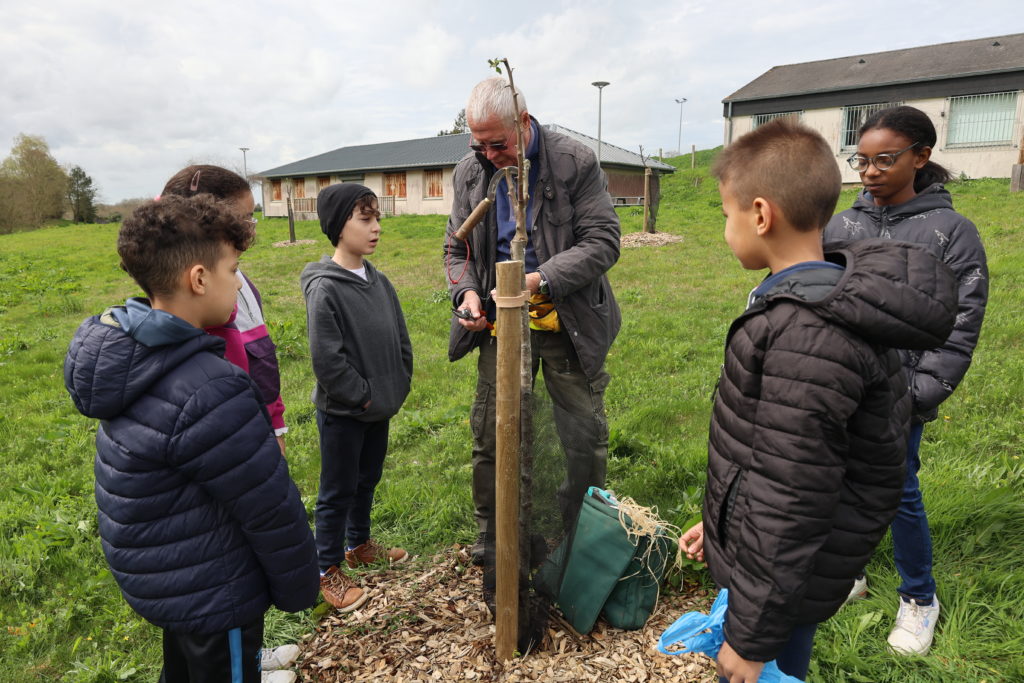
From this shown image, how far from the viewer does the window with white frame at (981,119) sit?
79.6 feet

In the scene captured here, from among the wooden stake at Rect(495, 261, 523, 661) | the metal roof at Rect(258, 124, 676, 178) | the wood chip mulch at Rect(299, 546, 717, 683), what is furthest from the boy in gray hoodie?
the metal roof at Rect(258, 124, 676, 178)

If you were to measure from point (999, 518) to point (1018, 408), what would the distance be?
1.99 metres

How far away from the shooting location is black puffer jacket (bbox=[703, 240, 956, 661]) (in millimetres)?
1450

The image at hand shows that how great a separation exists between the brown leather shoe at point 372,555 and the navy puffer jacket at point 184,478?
1.63 m

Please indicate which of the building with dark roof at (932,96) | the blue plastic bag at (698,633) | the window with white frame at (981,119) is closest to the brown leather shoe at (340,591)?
the blue plastic bag at (698,633)

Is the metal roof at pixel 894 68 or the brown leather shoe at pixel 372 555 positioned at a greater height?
the metal roof at pixel 894 68

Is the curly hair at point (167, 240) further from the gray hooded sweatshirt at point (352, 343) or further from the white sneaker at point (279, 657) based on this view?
the white sneaker at point (279, 657)

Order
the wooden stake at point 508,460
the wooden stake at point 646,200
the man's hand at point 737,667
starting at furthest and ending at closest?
1. the wooden stake at point 646,200
2. the wooden stake at point 508,460
3. the man's hand at point 737,667

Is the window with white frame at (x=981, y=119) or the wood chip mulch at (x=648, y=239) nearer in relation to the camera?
the wood chip mulch at (x=648, y=239)

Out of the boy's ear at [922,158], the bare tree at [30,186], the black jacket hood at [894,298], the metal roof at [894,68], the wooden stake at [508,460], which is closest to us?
the black jacket hood at [894,298]

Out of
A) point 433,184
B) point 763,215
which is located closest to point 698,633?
point 763,215

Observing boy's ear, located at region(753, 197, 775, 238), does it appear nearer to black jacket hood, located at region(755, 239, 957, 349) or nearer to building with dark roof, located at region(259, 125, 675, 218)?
black jacket hood, located at region(755, 239, 957, 349)

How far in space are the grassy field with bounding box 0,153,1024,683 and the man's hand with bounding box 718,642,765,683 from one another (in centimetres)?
113

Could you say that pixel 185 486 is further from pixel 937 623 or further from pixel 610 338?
pixel 937 623
